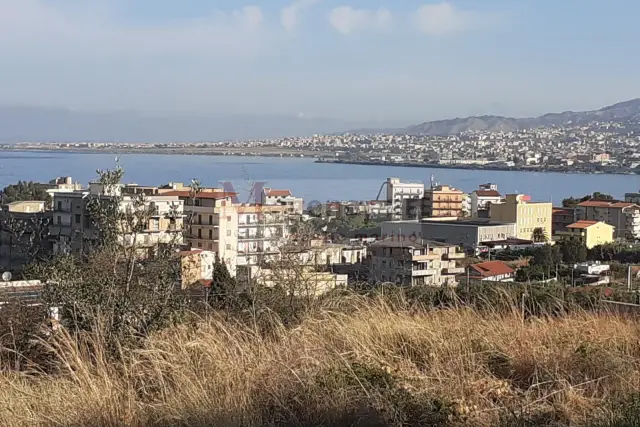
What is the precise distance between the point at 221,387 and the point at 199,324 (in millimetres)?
636

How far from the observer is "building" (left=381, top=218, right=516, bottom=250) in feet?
82.9

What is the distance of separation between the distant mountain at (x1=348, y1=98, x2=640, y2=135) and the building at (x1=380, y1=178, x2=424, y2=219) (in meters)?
80.6

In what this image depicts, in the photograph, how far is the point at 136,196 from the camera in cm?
442

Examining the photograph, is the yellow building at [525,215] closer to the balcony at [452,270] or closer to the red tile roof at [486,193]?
the red tile roof at [486,193]

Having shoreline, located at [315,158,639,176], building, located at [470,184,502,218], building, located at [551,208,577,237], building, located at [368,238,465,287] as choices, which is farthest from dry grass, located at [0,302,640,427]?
shoreline, located at [315,158,639,176]

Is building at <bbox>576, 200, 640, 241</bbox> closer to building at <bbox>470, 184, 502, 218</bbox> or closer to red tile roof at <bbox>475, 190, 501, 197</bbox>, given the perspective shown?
building at <bbox>470, 184, 502, 218</bbox>

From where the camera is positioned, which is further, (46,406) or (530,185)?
(530,185)

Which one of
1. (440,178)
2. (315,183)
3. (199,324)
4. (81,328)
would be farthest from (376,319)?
(440,178)

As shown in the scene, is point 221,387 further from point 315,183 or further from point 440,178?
point 440,178

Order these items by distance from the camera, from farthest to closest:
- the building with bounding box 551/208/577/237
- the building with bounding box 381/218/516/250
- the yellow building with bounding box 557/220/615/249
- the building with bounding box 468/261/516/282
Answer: the building with bounding box 551/208/577/237 → the yellow building with bounding box 557/220/615/249 → the building with bounding box 381/218/516/250 → the building with bounding box 468/261/516/282

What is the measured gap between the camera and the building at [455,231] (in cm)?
2528

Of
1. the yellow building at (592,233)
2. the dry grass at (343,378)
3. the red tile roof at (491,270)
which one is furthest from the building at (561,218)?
the dry grass at (343,378)

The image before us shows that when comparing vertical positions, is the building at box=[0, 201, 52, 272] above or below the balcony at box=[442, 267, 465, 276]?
above

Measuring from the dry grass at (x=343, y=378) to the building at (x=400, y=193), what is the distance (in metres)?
34.0
